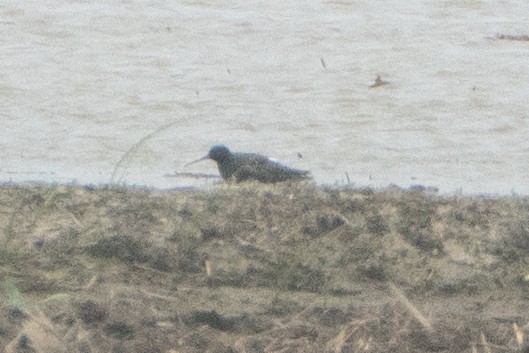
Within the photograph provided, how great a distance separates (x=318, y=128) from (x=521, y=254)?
11.3 ft

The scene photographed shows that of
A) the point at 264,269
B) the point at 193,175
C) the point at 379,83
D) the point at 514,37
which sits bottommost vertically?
the point at 514,37

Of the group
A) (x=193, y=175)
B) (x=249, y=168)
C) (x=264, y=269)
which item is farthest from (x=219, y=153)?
(x=264, y=269)

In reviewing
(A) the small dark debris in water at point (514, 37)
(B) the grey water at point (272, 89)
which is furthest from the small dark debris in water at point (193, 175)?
(A) the small dark debris in water at point (514, 37)

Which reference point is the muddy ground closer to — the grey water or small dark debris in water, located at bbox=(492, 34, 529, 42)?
the grey water

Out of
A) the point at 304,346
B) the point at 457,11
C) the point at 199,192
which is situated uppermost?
the point at 304,346

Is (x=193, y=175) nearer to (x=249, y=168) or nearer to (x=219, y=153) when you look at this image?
(x=219, y=153)

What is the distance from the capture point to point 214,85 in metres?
7.84

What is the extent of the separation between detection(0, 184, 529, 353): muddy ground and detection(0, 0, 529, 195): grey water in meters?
1.85

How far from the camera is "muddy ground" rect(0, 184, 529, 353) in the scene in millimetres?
3148

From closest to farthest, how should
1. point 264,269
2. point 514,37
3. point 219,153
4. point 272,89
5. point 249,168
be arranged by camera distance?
1. point 264,269
2. point 249,168
3. point 219,153
4. point 272,89
5. point 514,37

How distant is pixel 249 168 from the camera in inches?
250

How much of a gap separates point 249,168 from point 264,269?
2.69 meters

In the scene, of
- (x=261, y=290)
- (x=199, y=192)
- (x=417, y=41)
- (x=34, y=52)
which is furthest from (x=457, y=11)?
(x=261, y=290)

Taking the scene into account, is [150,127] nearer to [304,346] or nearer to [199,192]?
[199,192]
